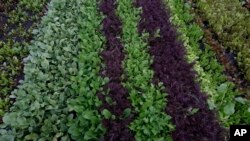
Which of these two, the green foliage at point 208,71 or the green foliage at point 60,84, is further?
the green foliage at point 208,71

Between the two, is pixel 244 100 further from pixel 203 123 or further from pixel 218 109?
pixel 203 123

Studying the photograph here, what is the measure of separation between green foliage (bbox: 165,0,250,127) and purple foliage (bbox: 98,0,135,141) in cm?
123

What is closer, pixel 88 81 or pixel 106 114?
pixel 106 114

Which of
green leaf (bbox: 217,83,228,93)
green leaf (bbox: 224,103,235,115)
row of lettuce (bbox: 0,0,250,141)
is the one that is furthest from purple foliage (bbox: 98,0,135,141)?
green leaf (bbox: 217,83,228,93)

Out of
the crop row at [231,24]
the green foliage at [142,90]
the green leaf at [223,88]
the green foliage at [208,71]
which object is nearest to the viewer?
the green foliage at [142,90]

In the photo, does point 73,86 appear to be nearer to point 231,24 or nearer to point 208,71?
point 208,71

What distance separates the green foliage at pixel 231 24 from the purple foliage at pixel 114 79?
2.16m

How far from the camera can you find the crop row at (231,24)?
23.1ft

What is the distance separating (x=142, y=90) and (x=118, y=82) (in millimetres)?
384

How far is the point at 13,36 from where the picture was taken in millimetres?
7066

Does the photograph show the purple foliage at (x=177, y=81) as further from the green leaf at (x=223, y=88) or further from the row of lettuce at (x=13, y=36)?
the row of lettuce at (x=13, y=36)

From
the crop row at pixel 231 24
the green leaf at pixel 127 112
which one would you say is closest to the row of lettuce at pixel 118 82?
the green leaf at pixel 127 112

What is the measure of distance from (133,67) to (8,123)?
2.00 metres

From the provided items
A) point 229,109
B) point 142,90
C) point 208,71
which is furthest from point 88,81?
point 208,71
